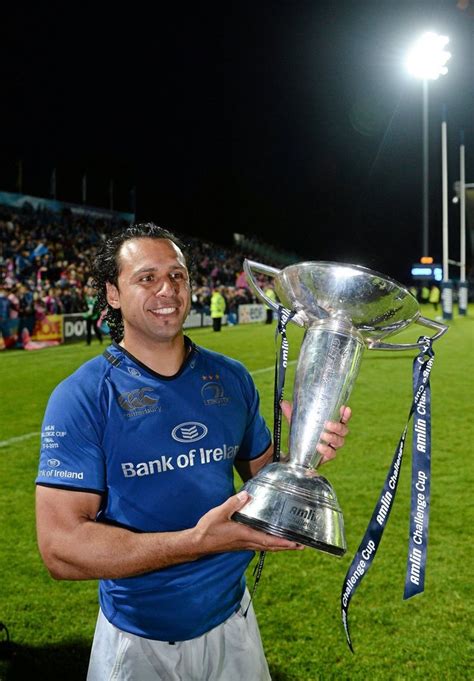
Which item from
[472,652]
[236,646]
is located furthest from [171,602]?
[472,652]

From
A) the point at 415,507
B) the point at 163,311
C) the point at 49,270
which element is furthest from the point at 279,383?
the point at 49,270

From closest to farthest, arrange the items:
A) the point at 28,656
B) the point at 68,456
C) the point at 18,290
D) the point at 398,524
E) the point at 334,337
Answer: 1. the point at 68,456
2. the point at 334,337
3. the point at 28,656
4. the point at 398,524
5. the point at 18,290

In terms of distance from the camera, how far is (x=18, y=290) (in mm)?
17688

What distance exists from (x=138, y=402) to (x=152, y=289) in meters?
0.33

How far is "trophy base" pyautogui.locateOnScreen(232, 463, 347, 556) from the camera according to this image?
140 cm

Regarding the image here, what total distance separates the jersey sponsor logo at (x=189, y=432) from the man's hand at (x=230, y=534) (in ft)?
1.31

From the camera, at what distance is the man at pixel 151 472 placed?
165cm

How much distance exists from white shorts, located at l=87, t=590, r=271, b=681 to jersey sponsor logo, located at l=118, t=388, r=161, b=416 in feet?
2.11

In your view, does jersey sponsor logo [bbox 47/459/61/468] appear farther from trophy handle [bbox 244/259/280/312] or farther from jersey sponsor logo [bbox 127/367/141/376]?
trophy handle [bbox 244/259/280/312]

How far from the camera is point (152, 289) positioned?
1863 mm

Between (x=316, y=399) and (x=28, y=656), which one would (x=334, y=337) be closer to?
(x=316, y=399)

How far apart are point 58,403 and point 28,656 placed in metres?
2.12

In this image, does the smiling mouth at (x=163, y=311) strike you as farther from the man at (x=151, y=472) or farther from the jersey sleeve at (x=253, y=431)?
the jersey sleeve at (x=253, y=431)

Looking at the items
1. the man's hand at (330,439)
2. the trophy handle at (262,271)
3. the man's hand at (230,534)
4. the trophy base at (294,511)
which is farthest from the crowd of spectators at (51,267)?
the man's hand at (230,534)
